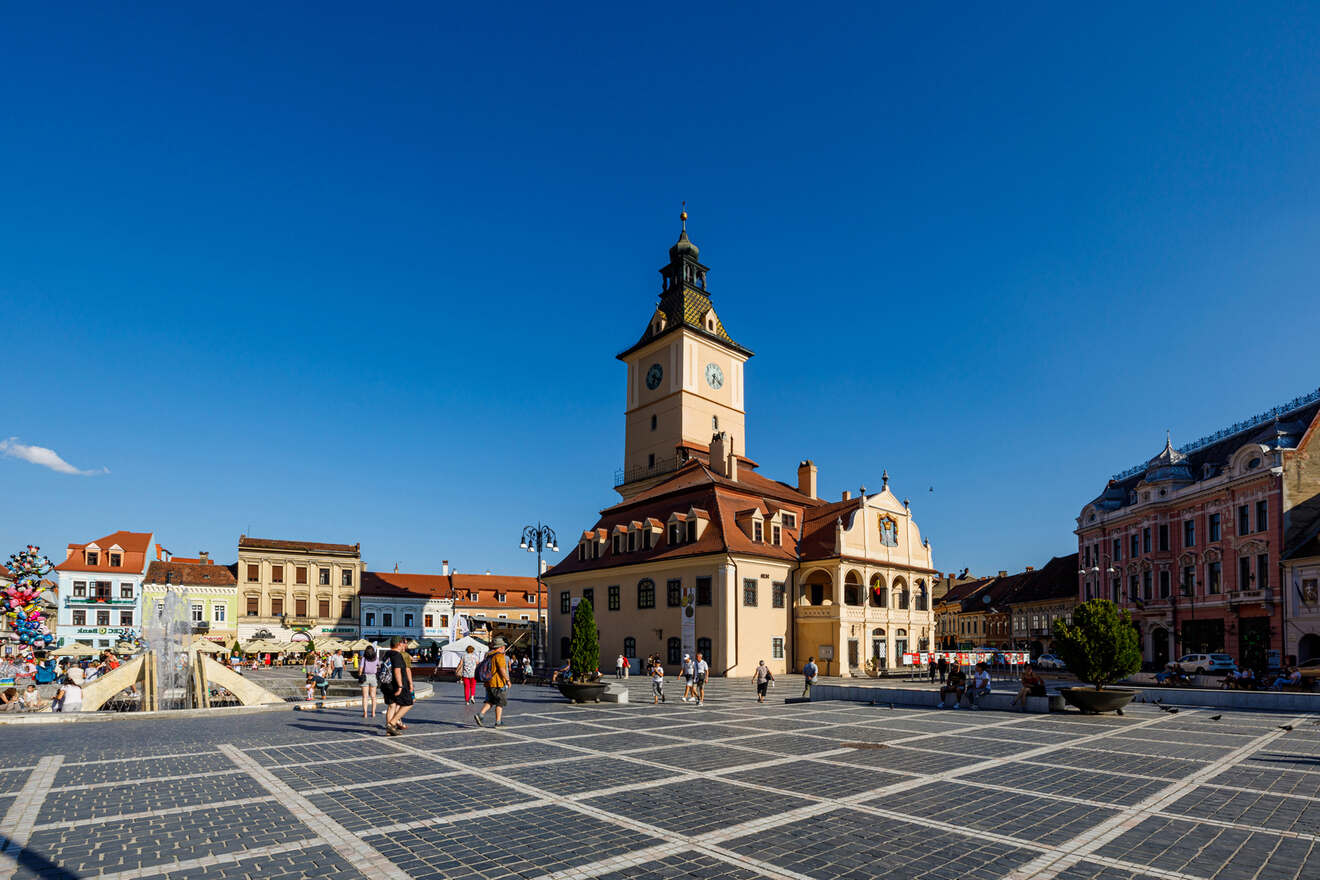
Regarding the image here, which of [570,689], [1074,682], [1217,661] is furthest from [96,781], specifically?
[1217,661]

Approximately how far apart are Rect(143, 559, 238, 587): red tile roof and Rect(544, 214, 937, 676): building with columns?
32.9 metres

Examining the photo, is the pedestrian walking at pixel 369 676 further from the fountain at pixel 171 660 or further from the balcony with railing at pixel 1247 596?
the balcony with railing at pixel 1247 596

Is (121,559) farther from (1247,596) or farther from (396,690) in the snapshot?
(1247,596)

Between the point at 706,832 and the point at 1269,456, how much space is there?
48782 mm

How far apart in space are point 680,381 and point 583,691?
37665 millimetres

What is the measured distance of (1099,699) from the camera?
2292 cm

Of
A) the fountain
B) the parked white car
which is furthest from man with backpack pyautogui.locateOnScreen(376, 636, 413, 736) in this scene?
the parked white car

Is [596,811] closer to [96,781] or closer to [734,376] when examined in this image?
[96,781]

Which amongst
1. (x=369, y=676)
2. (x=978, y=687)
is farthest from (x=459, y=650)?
(x=978, y=687)

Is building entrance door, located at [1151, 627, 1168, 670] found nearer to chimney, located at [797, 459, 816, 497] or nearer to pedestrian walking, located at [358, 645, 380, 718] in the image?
chimney, located at [797, 459, 816, 497]

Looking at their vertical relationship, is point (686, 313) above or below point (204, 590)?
above

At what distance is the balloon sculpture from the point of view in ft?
110

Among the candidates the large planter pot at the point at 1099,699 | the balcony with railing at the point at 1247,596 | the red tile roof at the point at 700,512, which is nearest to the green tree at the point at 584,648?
the red tile roof at the point at 700,512

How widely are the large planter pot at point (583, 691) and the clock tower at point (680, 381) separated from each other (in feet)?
109
